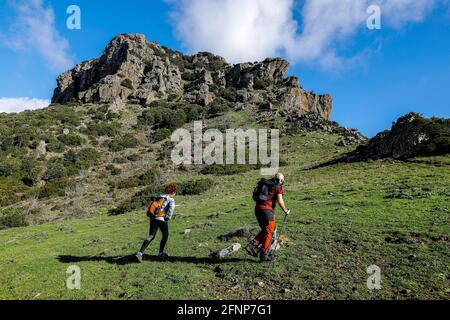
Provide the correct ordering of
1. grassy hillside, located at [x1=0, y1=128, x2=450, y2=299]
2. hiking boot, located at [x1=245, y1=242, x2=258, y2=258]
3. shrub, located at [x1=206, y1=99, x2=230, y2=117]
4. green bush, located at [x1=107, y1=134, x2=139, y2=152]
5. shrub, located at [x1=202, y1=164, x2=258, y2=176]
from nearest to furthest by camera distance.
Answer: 1. grassy hillside, located at [x1=0, y1=128, x2=450, y2=299]
2. hiking boot, located at [x1=245, y1=242, x2=258, y2=258]
3. shrub, located at [x1=202, y1=164, x2=258, y2=176]
4. green bush, located at [x1=107, y1=134, x2=139, y2=152]
5. shrub, located at [x1=206, y1=99, x2=230, y2=117]

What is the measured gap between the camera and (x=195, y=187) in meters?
34.2

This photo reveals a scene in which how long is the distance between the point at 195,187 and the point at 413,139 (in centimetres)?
1975

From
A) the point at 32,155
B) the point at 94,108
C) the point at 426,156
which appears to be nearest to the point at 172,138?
the point at 32,155

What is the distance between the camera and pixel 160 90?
287ft

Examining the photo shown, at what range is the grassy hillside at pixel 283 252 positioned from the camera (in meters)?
9.77

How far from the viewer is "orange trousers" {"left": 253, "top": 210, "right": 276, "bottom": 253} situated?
1084 cm

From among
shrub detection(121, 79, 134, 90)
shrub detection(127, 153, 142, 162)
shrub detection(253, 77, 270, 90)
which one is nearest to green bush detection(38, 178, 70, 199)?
shrub detection(127, 153, 142, 162)

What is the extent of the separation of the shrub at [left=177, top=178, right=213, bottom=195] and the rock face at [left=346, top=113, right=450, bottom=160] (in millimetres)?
14320

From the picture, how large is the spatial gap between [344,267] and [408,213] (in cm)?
698

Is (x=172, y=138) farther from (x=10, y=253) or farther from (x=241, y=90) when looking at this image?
(x=10, y=253)

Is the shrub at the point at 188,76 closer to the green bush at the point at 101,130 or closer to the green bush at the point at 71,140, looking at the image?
the green bush at the point at 101,130

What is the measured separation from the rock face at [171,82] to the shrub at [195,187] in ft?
127

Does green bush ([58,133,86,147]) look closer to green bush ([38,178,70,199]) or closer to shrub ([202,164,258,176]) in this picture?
green bush ([38,178,70,199])

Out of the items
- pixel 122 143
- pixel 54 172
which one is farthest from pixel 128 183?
pixel 122 143
